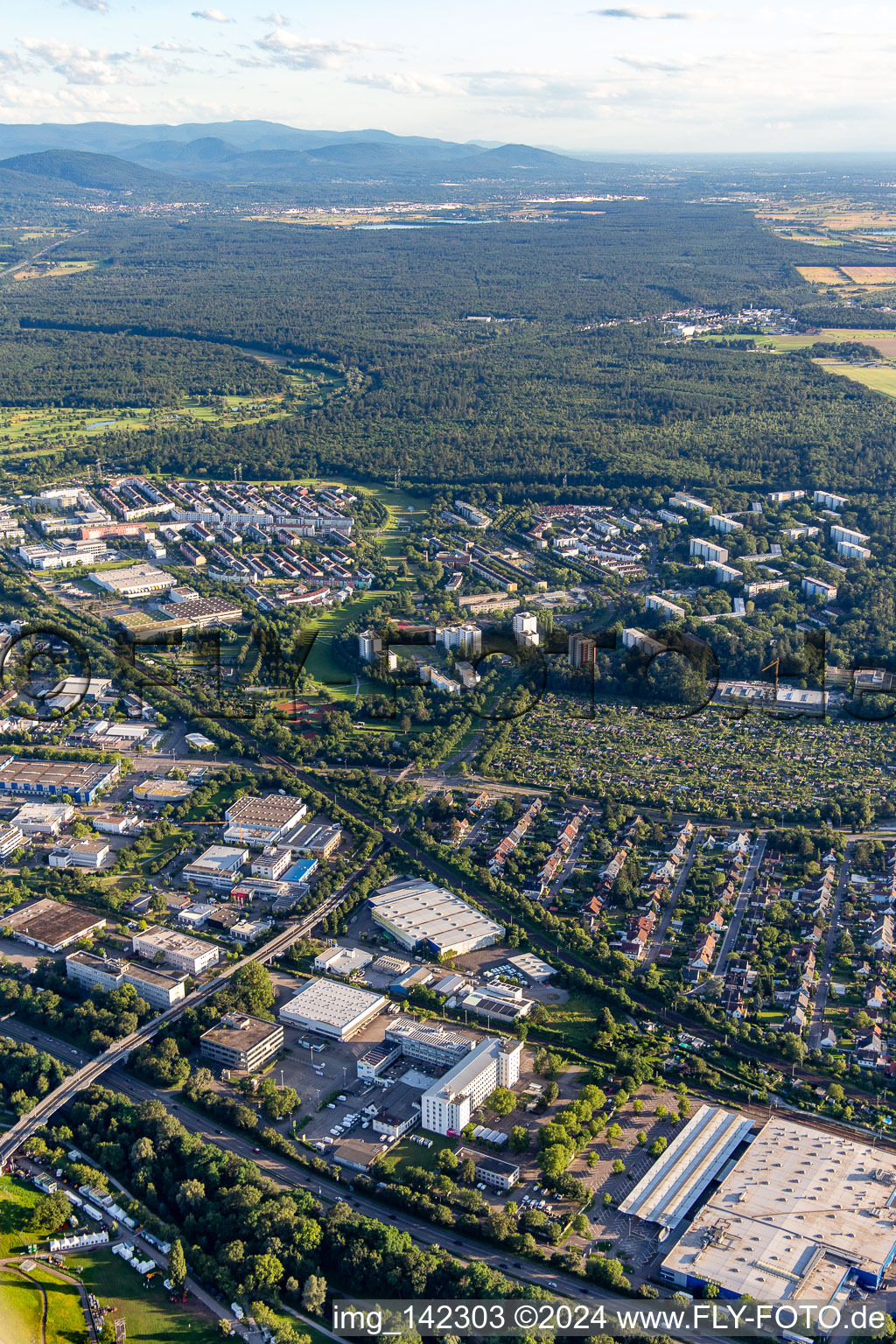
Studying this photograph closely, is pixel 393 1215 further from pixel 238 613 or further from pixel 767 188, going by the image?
pixel 767 188

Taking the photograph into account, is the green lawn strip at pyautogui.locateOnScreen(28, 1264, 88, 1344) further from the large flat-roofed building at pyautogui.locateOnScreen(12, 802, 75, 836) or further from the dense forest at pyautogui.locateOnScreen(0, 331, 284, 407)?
the dense forest at pyautogui.locateOnScreen(0, 331, 284, 407)

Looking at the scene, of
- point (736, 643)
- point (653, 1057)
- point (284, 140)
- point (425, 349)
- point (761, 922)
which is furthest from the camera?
point (284, 140)

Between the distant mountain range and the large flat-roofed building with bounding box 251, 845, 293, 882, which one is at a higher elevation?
the distant mountain range

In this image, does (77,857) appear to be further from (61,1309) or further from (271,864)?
(61,1309)

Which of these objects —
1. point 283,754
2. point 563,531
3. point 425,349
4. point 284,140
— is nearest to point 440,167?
point 284,140

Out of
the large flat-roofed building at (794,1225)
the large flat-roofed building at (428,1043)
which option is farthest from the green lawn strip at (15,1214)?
the large flat-roofed building at (794,1225)

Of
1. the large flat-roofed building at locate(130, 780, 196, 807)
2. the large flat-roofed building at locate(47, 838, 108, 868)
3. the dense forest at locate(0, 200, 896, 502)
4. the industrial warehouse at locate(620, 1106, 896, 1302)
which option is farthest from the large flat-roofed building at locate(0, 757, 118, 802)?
the dense forest at locate(0, 200, 896, 502)

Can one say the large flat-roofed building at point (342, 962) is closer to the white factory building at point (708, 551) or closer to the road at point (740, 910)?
the road at point (740, 910)
